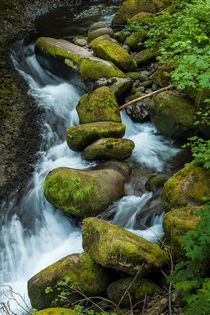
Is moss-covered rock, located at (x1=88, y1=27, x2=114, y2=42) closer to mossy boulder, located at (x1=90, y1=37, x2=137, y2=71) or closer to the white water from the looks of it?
mossy boulder, located at (x1=90, y1=37, x2=137, y2=71)

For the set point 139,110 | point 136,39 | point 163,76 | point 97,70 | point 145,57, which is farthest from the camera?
point 136,39

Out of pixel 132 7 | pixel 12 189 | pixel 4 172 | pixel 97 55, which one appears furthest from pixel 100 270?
pixel 132 7

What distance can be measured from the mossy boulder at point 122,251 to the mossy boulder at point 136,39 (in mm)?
7918

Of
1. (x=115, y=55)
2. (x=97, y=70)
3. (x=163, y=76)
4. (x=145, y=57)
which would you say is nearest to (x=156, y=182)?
(x=163, y=76)

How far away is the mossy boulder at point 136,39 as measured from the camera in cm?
1012

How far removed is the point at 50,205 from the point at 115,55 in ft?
18.0

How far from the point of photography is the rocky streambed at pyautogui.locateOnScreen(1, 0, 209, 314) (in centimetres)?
405

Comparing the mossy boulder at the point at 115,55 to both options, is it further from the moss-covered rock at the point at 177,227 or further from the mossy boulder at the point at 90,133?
the moss-covered rock at the point at 177,227

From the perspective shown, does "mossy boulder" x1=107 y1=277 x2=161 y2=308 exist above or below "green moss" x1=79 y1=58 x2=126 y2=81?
below

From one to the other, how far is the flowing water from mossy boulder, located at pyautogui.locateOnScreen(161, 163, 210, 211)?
0.66 m

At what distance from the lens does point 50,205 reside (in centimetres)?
Result: 595

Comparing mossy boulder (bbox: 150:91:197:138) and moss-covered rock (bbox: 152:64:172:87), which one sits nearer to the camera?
mossy boulder (bbox: 150:91:197:138)

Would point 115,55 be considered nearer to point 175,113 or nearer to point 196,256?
point 175,113

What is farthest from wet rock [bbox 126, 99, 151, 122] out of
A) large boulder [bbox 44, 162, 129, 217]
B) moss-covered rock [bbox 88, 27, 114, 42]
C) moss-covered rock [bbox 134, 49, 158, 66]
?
moss-covered rock [bbox 88, 27, 114, 42]
